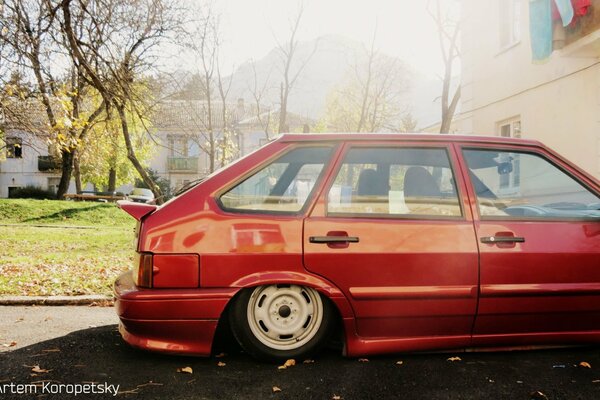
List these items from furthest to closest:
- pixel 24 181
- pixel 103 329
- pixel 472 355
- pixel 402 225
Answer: pixel 24 181 < pixel 103 329 < pixel 472 355 < pixel 402 225

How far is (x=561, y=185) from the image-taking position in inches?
155

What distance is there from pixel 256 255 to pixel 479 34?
44.3ft

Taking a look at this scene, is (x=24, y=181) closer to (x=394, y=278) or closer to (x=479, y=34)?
(x=479, y=34)

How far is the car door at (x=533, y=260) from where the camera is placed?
358cm

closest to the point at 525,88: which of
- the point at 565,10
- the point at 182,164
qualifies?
→ the point at 565,10

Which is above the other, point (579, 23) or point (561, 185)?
point (579, 23)

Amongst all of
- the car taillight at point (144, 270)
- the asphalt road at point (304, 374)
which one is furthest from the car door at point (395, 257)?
the car taillight at point (144, 270)

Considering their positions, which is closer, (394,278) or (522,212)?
(394,278)

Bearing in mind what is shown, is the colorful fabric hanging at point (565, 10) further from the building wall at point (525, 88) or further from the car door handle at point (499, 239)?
the car door handle at point (499, 239)

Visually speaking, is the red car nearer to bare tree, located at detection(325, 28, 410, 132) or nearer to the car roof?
the car roof

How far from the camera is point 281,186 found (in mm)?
3627

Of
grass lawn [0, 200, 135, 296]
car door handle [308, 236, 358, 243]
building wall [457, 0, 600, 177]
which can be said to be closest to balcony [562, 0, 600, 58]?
building wall [457, 0, 600, 177]

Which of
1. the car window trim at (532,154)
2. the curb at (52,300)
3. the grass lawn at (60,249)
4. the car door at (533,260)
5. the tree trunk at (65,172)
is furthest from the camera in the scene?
the tree trunk at (65,172)

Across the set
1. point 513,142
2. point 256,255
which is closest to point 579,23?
point 513,142
